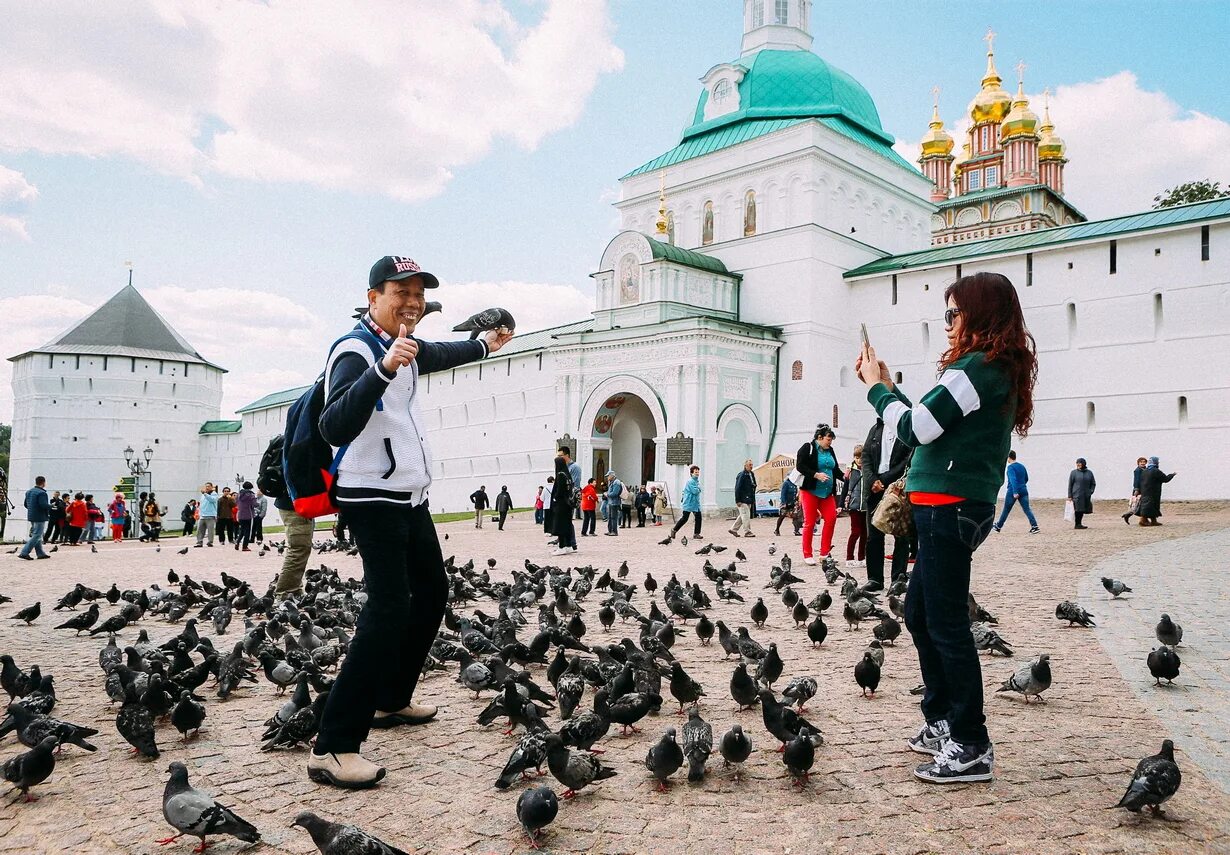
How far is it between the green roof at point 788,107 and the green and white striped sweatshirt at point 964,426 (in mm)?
37468

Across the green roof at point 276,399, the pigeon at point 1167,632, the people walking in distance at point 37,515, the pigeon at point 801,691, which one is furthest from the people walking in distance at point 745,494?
the green roof at point 276,399

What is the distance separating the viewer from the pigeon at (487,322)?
16.5 feet

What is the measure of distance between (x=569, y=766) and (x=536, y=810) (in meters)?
0.45

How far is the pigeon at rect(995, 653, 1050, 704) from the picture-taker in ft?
16.3

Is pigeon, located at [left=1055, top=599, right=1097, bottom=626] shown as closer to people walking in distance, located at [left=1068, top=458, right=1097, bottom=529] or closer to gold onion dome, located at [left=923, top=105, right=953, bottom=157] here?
people walking in distance, located at [left=1068, top=458, right=1097, bottom=529]

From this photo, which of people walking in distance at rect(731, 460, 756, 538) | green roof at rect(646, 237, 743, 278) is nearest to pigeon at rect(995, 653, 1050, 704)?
people walking in distance at rect(731, 460, 756, 538)

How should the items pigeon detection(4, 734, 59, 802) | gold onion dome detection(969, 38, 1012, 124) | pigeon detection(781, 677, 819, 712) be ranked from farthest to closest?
gold onion dome detection(969, 38, 1012, 124) → pigeon detection(781, 677, 819, 712) → pigeon detection(4, 734, 59, 802)

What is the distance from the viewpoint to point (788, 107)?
40562 millimetres

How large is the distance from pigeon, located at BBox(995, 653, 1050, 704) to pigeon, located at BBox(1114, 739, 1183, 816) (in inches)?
62.9

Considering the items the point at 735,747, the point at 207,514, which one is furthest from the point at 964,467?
the point at 207,514

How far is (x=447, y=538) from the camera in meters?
24.4

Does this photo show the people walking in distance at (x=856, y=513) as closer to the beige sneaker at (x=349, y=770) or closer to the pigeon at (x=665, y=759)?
the pigeon at (x=665, y=759)

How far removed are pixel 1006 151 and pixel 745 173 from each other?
91.3ft

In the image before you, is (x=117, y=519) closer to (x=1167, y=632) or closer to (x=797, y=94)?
(x=1167, y=632)
